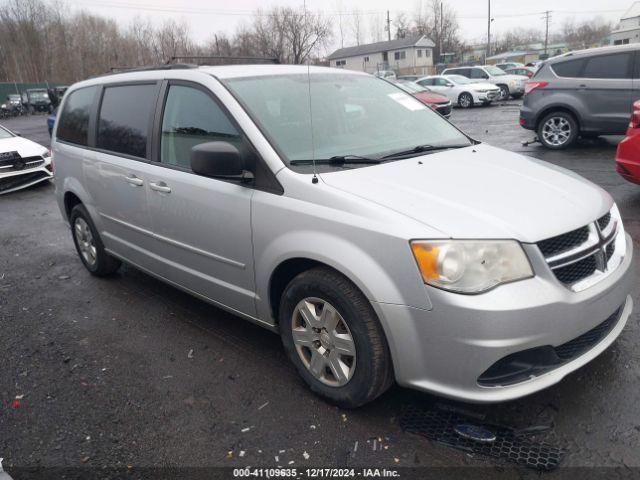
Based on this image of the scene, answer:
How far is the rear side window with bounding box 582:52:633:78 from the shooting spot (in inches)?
357

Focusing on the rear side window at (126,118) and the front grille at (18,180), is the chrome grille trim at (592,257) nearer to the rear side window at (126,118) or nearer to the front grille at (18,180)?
the rear side window at (126,118)

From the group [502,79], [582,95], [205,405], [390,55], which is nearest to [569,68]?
[582,95]

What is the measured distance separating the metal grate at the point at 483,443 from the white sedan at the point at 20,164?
385 inches

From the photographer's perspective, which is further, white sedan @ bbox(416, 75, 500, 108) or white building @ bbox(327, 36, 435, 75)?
white building @ bbox(327, 36, 435, 75)

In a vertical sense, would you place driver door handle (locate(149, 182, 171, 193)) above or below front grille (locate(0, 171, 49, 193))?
above

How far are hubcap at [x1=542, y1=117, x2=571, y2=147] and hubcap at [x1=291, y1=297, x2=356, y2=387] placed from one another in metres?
8.99

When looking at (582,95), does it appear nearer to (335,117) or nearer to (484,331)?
(335,117)

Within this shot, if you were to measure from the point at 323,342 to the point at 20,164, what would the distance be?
9465 mm

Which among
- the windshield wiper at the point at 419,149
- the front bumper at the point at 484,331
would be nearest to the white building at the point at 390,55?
the windshield wiper at the point at 419,149

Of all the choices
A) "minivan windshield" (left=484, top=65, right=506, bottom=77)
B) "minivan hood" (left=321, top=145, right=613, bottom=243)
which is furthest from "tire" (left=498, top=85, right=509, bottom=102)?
"minivan hood" (left=321, top=145, right=613, bottom=243)

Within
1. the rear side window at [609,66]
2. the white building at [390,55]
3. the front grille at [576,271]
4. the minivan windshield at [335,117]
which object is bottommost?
the front grille at [576,271]

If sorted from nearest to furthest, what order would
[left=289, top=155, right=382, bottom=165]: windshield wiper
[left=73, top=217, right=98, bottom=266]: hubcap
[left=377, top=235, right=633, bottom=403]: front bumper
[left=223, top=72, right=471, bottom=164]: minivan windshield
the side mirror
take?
[left=377, top=235, right=633, bottom=403]: front bumper < the side mirror < [left=289, top=155, right=382, bottom=165]: windshield wiper < [left=223, top=72, right=471, bottom=164]: minivan windshield < [left=73, top=217, right=98, bottom=266]: hubcap

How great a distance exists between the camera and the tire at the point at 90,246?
482 centimetres

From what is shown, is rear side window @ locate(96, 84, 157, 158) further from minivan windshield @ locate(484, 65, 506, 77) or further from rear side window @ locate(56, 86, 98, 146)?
minivan windshield @ locate(484, 65, 506, 77)
